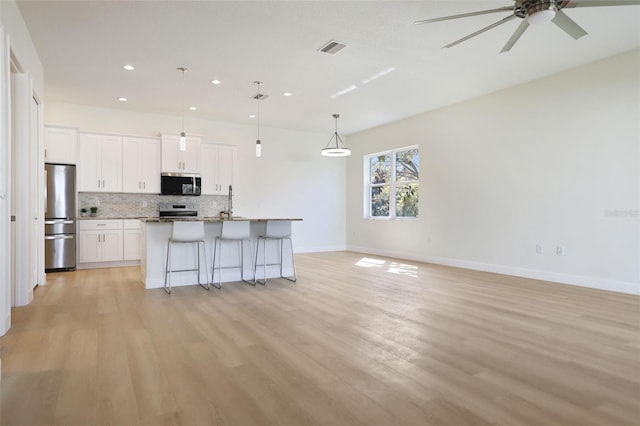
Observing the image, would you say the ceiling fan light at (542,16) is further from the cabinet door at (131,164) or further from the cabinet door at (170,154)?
the cabinet door at (131,164)

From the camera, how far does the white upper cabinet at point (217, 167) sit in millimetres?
7719

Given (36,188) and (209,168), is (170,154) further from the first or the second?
(36,188)

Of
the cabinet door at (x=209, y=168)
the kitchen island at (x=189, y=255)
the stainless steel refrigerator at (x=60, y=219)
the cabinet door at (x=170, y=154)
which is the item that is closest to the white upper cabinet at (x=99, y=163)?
the stainless steel refrigerator at (x=60, y=219)

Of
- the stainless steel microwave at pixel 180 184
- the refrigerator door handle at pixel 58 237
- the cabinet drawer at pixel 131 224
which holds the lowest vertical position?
the refrigerator door handle at pixel 58 237

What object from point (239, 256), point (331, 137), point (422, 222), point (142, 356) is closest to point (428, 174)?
point (422, 222)

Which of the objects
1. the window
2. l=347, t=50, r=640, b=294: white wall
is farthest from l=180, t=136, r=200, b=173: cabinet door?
l=347, t=50, r=640, b=294: white wall

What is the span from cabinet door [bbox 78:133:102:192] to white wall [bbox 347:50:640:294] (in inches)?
238

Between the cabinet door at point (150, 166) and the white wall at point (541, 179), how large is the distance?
5098mm

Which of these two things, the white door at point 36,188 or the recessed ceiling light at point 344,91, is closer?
the white door at point 36,188

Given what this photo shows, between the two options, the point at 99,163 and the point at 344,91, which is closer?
the point at 344,91

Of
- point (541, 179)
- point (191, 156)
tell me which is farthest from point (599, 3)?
point (191, 156)

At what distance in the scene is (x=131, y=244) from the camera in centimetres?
681

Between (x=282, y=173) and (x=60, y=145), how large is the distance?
440 centimetres

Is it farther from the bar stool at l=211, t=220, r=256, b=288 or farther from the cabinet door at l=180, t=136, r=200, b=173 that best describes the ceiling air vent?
the cabinet door at l=180, t=136, r=200, b=173
